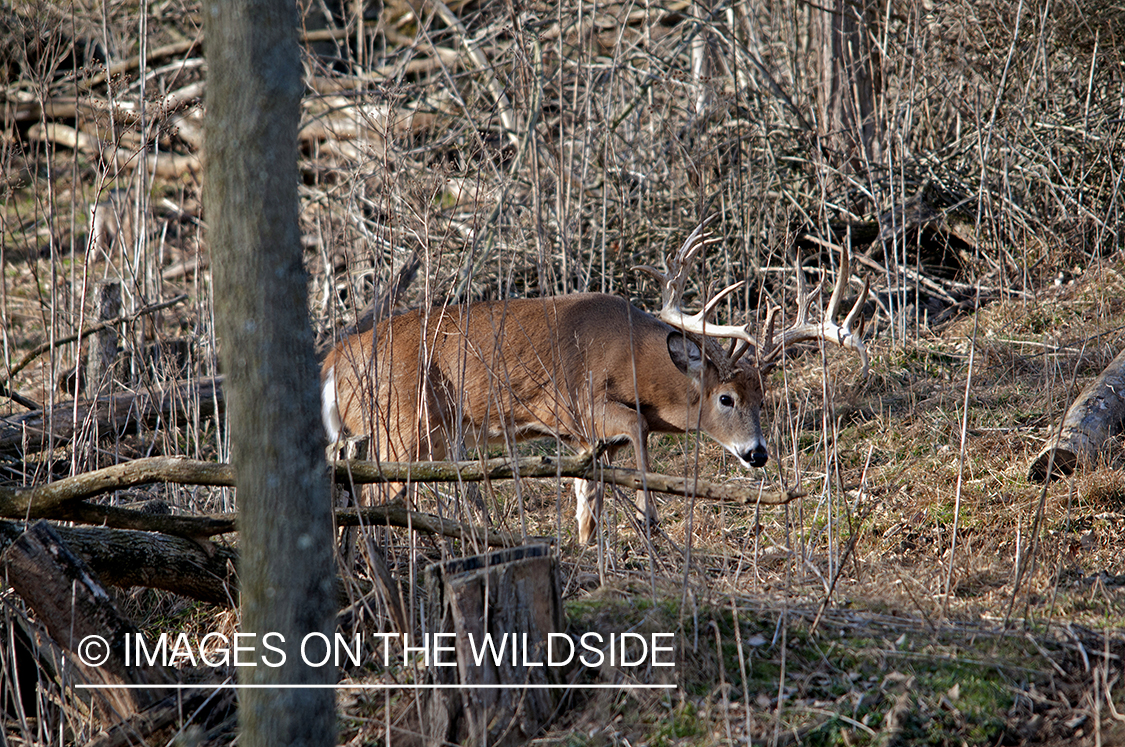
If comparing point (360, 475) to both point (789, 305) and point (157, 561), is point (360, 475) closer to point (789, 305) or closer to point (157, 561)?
point (157, 561)

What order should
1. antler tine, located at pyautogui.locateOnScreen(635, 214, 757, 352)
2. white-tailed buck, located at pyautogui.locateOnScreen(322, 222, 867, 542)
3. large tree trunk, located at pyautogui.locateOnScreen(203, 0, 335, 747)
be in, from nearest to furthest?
1. large tree trunk, located at pyautogui.locateOnScreen(203, 0, 335, 747)
2. antler tine, located at pyautogui.locateOnScreen(635, 214, 757, 352)
3. white-tailed buck, located at pyautogui.locateOnScreen(322, 222, 867, 542)

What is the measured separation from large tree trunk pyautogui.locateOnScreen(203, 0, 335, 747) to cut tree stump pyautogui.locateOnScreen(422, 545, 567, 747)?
0.82m

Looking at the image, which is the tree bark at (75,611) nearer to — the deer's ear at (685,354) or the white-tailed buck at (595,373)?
the white-tailed buck at (595,373)

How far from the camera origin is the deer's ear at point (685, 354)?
6.47 m

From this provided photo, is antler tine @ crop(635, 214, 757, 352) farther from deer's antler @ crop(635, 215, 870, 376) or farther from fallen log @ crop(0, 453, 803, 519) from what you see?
fallen log @ crop(0, 453, 803, 519)

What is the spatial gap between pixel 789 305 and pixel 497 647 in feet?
17.1

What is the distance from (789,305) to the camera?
7.70 metres

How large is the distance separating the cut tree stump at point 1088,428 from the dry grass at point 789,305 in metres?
0.17

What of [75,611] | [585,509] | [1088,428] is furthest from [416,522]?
[1088,428]

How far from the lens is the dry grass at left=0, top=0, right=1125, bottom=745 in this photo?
3303mm

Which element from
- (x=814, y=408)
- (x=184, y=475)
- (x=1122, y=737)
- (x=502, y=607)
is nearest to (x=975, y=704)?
(x=1122, y=737)

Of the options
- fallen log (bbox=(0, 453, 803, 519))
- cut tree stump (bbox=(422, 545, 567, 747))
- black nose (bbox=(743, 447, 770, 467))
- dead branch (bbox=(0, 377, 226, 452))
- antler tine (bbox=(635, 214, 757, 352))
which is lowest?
cut tree stump (bbox=(422, 545, 567, 747))

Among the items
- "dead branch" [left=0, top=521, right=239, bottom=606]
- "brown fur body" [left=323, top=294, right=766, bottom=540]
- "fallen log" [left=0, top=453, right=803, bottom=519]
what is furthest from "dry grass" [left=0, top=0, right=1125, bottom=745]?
"dead branch" [left=0, top=521, right=239, bottom=606]

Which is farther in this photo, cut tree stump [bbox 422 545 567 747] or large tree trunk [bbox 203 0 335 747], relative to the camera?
cut tree stump [bbox 422 545 567 747]
